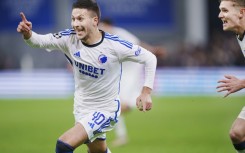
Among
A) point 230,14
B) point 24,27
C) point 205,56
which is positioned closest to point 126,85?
point 230,14

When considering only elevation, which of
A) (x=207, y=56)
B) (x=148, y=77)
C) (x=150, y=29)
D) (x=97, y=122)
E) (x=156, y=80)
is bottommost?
(x=150, y=29)

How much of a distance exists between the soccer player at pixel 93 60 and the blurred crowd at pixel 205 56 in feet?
72.2

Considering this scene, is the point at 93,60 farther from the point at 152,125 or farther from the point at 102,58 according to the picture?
the point at 152,125

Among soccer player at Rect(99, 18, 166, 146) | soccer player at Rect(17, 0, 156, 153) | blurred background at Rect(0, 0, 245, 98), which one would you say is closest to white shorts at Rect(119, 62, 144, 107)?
soccer player at Rect(99, 18, 166, 146)

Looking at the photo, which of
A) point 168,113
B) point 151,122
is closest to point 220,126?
point 151,122

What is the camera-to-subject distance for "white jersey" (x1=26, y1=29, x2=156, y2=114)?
9086 mm

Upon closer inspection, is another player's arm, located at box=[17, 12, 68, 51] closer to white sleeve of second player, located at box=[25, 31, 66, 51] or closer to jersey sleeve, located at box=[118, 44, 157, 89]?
white sleeve of second player, located at box=[25, 31, 66, 51]

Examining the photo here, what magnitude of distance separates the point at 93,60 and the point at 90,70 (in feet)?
0.46

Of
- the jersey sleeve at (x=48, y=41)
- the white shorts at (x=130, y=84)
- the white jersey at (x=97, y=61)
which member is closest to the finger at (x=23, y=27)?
the jersey sleeve at (x=48, y=41)

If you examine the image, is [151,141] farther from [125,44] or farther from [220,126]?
[125,44]

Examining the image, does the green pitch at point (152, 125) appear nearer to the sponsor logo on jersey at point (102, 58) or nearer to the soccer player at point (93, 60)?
the soccer player at point (93, 60)

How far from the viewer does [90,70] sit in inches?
358

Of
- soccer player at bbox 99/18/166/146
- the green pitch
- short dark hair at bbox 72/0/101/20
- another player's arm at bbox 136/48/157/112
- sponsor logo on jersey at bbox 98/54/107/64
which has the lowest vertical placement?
the green pitch

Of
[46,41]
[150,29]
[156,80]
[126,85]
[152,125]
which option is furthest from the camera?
[150,29]
